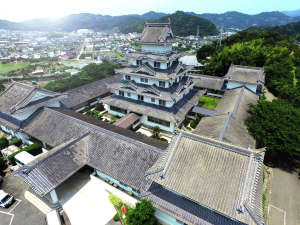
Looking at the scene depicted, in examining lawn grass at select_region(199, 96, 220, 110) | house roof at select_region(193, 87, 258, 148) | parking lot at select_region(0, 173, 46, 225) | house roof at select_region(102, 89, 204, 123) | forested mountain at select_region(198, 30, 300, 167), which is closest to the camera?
parking lot at select_region(0, 173, 46, 225)

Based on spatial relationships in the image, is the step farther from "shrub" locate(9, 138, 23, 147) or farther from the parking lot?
"shrub" locate(9, 138, 23, 147)

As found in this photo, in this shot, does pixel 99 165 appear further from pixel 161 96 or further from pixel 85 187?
pixel 161 96

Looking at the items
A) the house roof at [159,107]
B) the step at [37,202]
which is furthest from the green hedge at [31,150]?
the house roof at [159,107]

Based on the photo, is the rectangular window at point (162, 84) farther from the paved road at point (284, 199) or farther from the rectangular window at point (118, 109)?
the paved road at point (284, 199)

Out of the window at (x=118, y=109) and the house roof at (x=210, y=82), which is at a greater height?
the house roof at (x=210, y=82)

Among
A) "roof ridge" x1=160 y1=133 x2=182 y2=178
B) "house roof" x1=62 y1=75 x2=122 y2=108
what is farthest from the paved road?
"house roof" x1=62 y1=75 x2=122 y2=108

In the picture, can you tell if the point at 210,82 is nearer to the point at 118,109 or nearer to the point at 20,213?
the point at 118,109

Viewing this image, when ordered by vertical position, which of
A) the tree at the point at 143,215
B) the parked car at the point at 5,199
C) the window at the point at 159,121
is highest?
the tree at the point at 143,215
